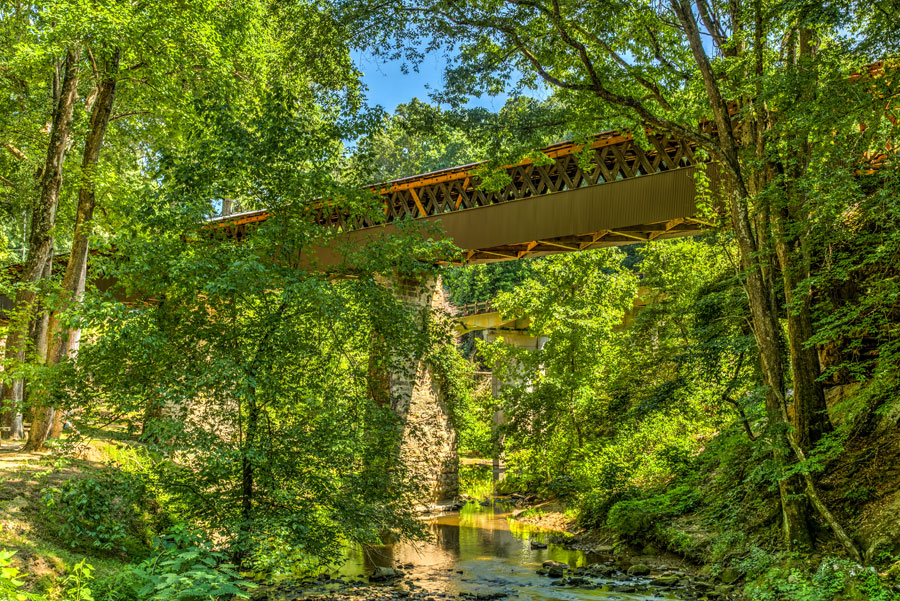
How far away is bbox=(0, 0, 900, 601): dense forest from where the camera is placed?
6.55m

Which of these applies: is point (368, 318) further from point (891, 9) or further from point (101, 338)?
point (891, 9)

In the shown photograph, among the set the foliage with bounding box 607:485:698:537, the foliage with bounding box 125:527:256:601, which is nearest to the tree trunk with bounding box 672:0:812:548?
the foliage with bounding box 607:485:698:537

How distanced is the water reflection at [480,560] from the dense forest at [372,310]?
0.15 m

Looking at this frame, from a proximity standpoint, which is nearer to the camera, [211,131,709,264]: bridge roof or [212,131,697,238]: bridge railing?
[211,131,709,264]: bridge roof

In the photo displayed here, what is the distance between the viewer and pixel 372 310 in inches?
287

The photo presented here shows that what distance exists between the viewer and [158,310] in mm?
7051

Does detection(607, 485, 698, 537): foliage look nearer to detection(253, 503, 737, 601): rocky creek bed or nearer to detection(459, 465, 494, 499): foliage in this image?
detection(253, 503, 737, 601): rocky creek bed

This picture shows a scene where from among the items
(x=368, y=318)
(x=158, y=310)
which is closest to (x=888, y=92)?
(x=368, y=318)

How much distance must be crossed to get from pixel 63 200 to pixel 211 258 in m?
8.89

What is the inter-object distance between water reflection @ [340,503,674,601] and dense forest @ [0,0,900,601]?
15cm

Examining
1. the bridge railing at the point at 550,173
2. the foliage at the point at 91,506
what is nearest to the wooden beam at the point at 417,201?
the bridge railing at the point at 550,173

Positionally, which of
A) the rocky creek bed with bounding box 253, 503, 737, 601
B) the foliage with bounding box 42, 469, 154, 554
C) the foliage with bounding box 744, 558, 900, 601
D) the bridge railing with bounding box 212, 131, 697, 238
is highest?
the bridge railing with bounding box 212, 131, 697, 238

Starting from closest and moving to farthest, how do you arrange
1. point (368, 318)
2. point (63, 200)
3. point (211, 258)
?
1. point (211, 258)
2. point (368, 318)
3. point (63, 200)

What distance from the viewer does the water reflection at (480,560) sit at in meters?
8.75
